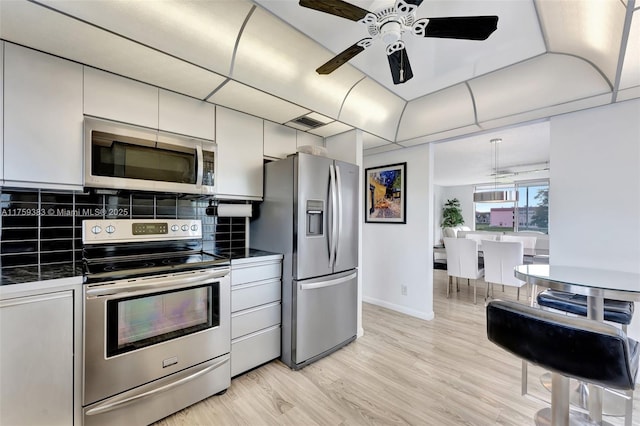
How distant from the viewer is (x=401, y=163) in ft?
12.0

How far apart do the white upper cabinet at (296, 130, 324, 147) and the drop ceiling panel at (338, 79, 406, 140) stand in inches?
21.9

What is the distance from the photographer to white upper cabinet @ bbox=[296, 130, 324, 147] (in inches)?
116

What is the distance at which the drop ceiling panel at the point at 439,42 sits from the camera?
5.38ft

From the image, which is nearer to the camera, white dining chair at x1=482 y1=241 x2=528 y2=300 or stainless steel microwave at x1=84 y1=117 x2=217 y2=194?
stainless steel microwave at x1=84 y1=117 x2=217 y2=194

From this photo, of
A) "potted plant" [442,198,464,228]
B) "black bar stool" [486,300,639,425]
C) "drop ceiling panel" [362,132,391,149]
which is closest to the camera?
"black bar stool" [486,300,639,425]

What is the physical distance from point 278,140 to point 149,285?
1.77m

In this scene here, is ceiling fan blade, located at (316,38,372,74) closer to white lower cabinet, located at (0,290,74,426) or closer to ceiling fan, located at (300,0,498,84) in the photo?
ceiling fan, located at (300,0,498,84)

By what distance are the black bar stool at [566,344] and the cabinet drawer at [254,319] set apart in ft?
5.31

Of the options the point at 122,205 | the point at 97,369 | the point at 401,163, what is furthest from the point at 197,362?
the point at 401,163

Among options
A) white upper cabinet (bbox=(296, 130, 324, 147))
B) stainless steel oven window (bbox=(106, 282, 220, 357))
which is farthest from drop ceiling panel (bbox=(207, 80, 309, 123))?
stainless steel oven window (bbox=(106, 282, 220, 357))

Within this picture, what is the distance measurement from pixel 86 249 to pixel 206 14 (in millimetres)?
1758

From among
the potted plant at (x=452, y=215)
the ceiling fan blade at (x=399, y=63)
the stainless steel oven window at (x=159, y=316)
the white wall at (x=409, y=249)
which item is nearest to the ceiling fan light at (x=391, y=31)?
the ceiling fan blade at (x=399, y=63)

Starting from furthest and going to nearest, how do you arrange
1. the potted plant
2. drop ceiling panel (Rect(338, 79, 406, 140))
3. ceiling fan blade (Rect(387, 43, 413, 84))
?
the potted plant, drop ceiling panel (Rect(338, 79, 406, 140)), ceiling fan blade (Rect(387, 43, 413, 84))

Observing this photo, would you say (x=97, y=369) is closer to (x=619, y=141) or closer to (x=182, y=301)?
(x=182, y=301)
